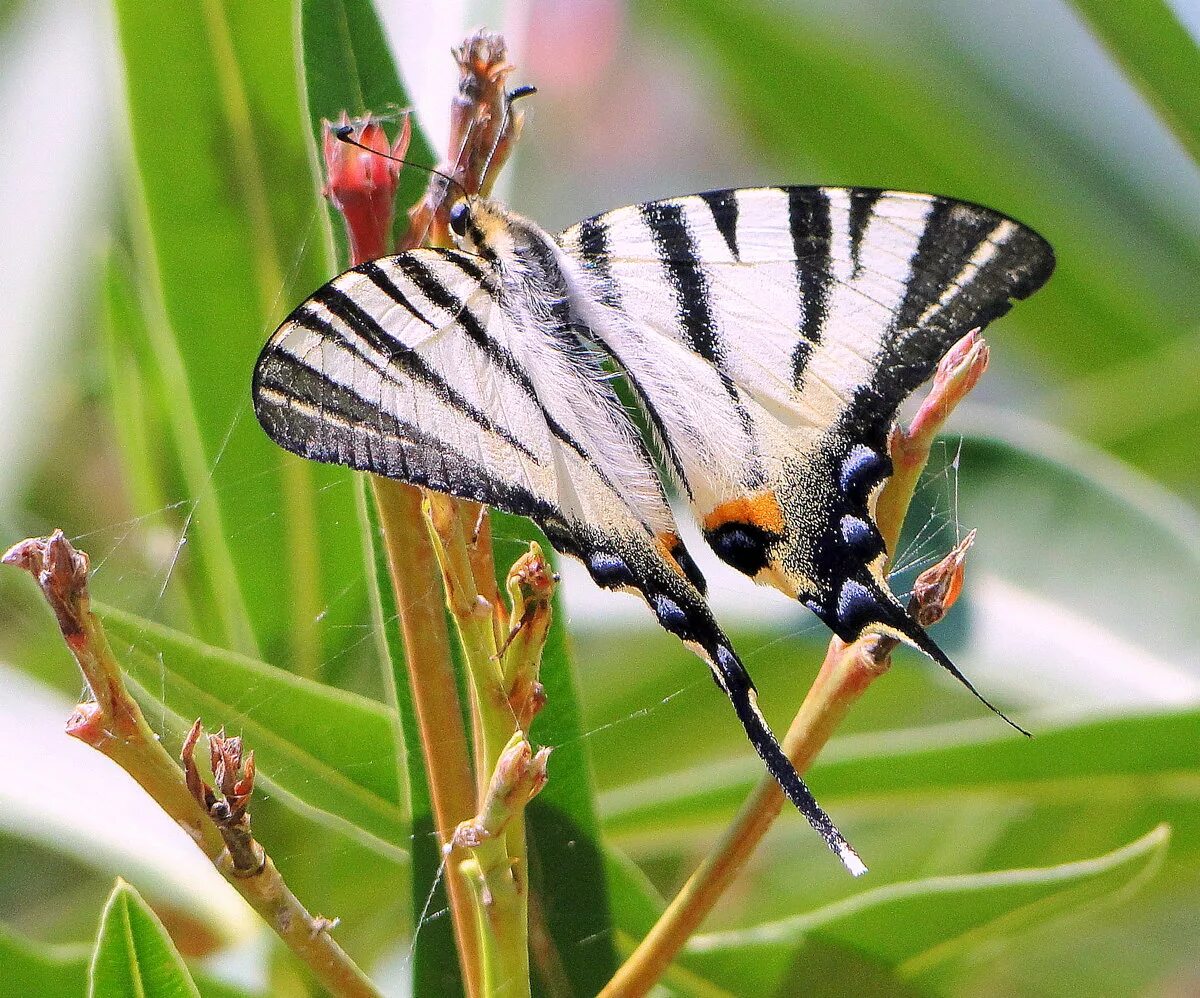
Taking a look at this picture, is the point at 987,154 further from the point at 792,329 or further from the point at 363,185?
the point at 363,185

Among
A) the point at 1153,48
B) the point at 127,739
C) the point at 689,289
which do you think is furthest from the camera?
the point at 1153,48

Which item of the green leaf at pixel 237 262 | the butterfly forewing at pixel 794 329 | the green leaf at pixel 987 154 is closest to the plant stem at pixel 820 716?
the butterfly forewing at pixel 794 329

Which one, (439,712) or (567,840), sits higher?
(439,712)

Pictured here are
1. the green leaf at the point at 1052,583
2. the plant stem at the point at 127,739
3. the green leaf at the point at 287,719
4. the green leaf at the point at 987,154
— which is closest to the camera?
the plant stem at the point at 127,739

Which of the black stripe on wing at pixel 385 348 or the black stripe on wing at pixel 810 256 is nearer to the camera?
the black stripe on wing at pixel 385 348

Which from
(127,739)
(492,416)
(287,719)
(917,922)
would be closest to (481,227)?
(492,416)

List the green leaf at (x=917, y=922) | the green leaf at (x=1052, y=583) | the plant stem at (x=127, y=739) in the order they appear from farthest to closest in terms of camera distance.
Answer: the green leaf at (x=1052, y=583) < the green leaf at (x=917, y=922) < the plant stem at (x=127, y=739)

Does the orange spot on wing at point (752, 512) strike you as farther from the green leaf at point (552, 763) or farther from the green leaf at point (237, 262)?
the green leaf at point (237, 262)
